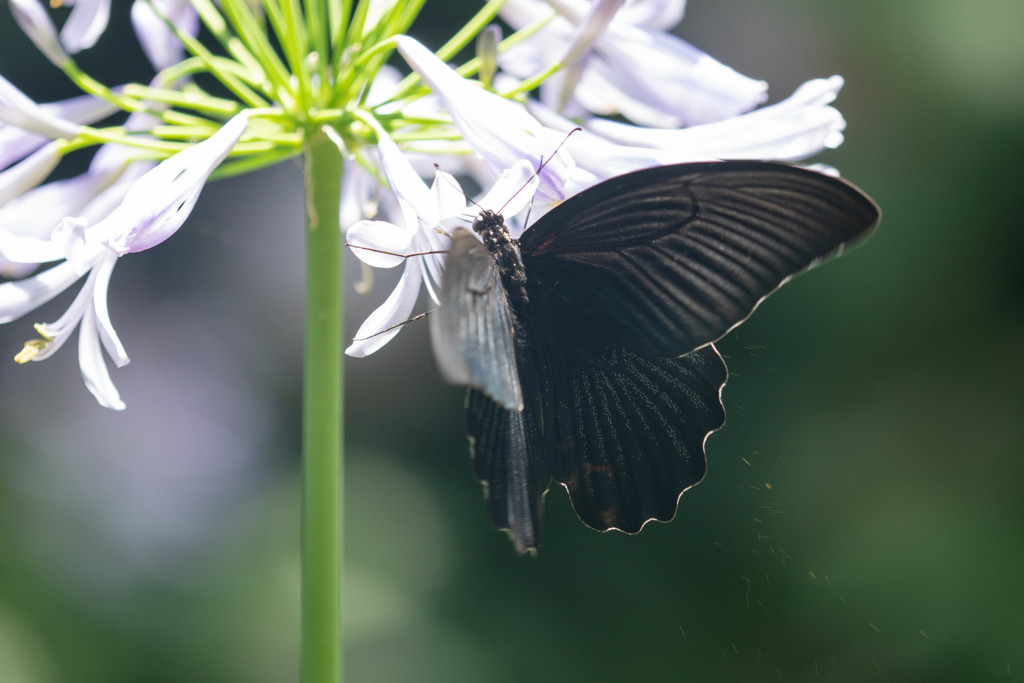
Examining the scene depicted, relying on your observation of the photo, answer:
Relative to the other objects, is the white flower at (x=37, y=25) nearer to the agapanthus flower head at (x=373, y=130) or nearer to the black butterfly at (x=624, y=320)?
the agapanthus flower head at (x=373, y=130)

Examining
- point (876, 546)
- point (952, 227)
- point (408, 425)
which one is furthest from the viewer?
point (408, 425)

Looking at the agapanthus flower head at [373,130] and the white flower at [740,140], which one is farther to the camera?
the white flower at [740,140]

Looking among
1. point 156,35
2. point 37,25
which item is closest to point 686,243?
point 37,25

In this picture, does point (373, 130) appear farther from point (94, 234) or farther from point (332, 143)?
point (94, 234)

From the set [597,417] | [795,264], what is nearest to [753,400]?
[597,417]

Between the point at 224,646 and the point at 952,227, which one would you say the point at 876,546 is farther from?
the point at 224,646

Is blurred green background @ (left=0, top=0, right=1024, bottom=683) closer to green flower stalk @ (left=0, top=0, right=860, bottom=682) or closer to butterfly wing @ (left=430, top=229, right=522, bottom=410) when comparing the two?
green flower stalk @ (left=0, top=0, right=860, bottom=682)

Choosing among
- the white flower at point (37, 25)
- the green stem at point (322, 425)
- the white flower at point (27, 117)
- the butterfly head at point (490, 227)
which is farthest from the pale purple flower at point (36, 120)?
the butterfly head at point (490, 227)
